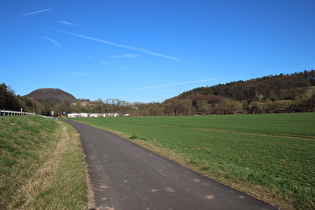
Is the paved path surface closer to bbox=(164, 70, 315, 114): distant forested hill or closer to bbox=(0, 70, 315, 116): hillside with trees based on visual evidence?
bbox=(164, 70, 315, 114): distant forested hill

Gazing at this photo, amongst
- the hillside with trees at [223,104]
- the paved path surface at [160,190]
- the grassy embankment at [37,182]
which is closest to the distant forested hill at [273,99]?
the hillside with trees at [223,104]

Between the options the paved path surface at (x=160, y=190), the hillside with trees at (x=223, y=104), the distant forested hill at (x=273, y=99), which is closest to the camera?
the paved path surface at (x=160, y=190)

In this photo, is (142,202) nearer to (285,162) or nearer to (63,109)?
(285,162)

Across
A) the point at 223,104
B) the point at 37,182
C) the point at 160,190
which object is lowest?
the point at 160,190

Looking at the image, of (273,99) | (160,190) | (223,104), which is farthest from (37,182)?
(273,99)

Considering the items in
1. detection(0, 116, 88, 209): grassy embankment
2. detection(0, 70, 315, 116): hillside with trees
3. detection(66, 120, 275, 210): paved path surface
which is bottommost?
detection(66, 120, 275, 210): paved path surface

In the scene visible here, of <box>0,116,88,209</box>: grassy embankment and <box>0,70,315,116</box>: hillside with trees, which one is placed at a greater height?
<box>0,70,315,116</box>: hillside with trees

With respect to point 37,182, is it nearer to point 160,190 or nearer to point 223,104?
point 160,190

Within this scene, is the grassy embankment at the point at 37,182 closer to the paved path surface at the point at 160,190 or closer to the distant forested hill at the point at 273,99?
the paved path surface at the point at 160,190

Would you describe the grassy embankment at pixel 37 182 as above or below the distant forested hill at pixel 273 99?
below

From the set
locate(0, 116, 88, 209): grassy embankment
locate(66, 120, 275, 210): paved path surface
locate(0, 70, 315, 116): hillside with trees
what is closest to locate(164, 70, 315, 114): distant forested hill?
locate(0, 70, 315, 116): hillside with trees

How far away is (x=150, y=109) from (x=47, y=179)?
161m

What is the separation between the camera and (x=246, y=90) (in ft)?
621

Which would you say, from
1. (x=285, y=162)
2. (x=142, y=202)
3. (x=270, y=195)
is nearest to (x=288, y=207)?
(x=270, y=195)
